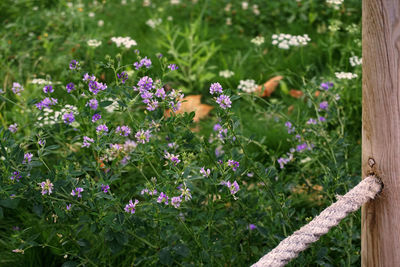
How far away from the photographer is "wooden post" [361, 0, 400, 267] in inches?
56.7

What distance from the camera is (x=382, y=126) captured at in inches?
59.8

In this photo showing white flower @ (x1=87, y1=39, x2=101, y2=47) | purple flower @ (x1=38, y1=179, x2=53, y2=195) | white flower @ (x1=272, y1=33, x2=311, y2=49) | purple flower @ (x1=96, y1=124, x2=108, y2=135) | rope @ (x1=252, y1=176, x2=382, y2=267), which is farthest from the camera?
white flower @ (x1=87, y1=39, x2=101, y2=47)

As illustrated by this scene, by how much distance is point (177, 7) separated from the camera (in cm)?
562

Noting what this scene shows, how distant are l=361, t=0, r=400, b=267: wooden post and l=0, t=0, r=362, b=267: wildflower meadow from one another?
0.33 metres

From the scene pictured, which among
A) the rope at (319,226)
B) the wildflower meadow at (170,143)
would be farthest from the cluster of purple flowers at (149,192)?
the rope at (319,226)

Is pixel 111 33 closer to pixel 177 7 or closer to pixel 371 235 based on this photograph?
pixel 177 7

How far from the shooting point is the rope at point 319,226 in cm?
135

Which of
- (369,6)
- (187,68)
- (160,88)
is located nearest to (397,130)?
(369,6)

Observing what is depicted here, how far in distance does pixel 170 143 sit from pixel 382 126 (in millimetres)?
796

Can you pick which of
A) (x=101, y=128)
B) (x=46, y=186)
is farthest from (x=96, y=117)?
(x=46, y=186)

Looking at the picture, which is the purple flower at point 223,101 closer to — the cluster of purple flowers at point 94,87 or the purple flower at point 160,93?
the purple flower at point 160,93

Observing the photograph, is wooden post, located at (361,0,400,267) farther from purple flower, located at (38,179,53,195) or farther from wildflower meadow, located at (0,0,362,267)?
purple flower, located at (38,179,53,195)

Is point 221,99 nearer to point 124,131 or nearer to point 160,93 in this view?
point 160,93

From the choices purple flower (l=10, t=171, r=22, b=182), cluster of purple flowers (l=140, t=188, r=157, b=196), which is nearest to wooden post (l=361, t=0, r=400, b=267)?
cluster of purple flowers (l=140, t=188, r=157, b=196)
